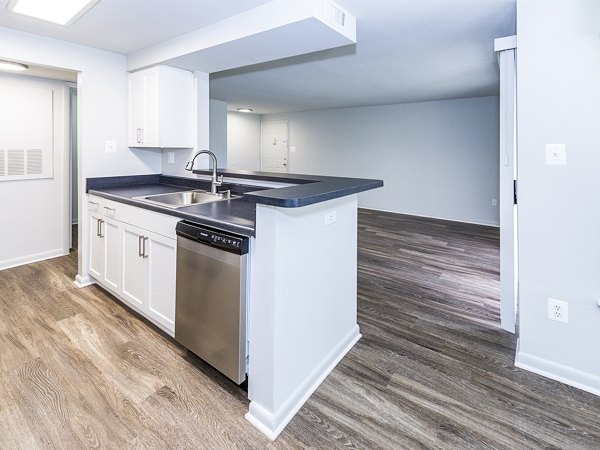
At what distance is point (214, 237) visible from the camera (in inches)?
69.2

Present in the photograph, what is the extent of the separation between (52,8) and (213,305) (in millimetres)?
2230

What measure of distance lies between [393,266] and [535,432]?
2383mm

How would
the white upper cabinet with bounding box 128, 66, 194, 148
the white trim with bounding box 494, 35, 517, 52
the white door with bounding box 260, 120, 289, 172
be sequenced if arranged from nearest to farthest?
the white trim with bounding box 494, 35, 517, 52 → the white upper cabinet with bounding box 128, 66, 194, 148 → the white door with bounding box 260, 120, 289, 172

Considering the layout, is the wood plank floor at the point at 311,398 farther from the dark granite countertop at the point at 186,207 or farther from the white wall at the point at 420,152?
the white wall at the point at 420,152

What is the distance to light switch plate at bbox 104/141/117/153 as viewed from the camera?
3220 mm

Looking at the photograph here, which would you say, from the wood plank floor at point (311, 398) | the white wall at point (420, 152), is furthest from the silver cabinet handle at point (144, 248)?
the white wall at point (420, 152)

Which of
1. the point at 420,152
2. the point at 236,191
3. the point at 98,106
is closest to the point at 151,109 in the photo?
the point at 98,106

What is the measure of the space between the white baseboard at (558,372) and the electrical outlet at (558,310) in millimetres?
260

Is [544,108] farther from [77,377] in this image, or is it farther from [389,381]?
[77,377]

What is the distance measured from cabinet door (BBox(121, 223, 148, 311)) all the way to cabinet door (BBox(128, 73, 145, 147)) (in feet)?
3.41

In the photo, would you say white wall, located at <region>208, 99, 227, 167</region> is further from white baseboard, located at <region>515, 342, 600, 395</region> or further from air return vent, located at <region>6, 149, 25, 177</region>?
white baseboard, located at <region>515, 342, 600, 395</region>

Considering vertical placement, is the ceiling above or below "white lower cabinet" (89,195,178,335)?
above

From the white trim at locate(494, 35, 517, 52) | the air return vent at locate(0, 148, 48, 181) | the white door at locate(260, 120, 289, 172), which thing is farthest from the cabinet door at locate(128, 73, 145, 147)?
the white door at locate(260, 120, 289, 172)

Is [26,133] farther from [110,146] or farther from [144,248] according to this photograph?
[144,248]
